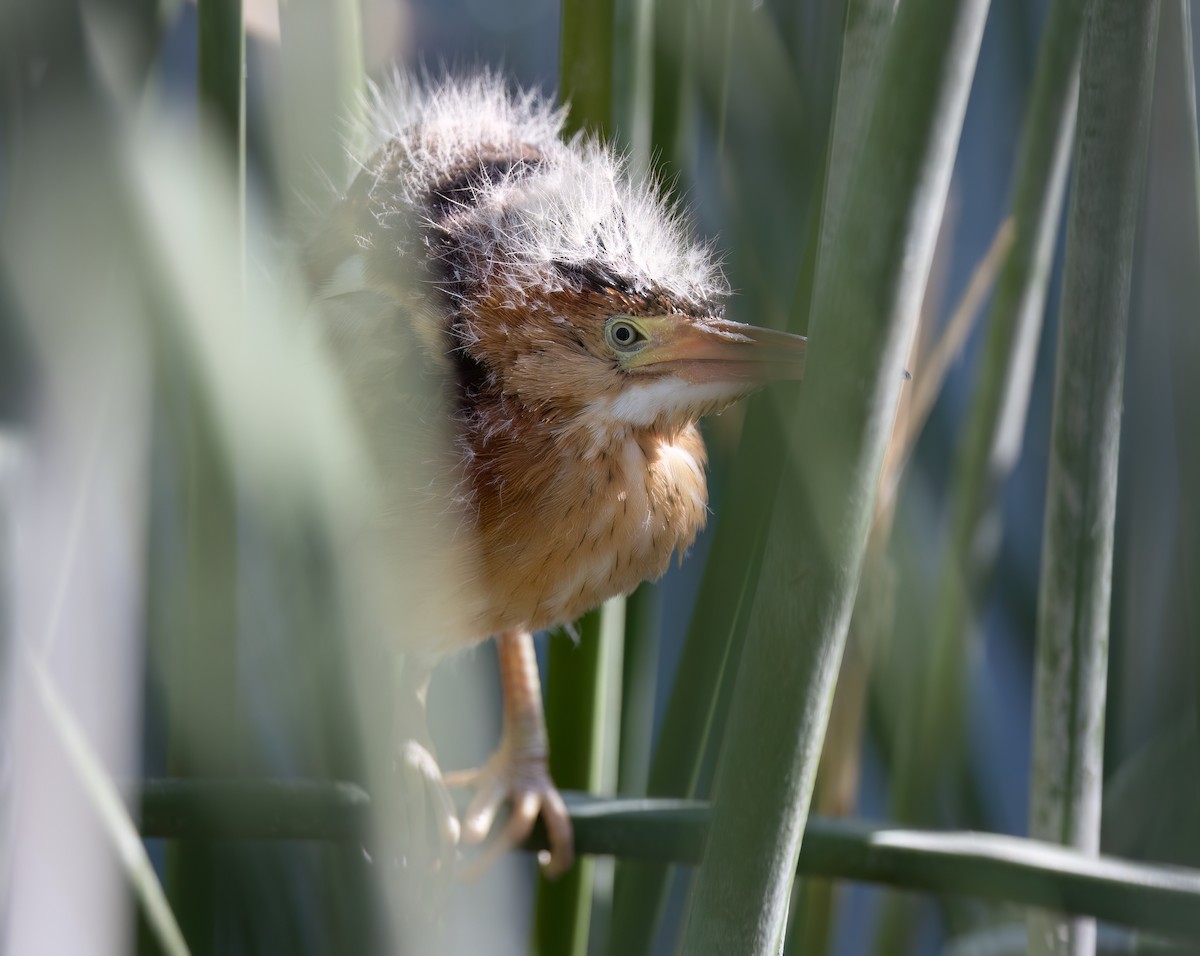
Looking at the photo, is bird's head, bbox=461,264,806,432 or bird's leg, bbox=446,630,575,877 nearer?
bird's head, bbox=461,264,806,432

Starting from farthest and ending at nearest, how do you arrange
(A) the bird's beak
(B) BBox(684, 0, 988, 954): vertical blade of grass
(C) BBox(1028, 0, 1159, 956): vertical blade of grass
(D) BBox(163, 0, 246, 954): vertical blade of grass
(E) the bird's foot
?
(E) the bird's foot → (A) the bird's beak → (D) BBox(163, 0, 246, 954): vertical blade of grass → (C) BBox(1028, 0, 1159, 956): vertical blade of grass → (B) BBox(684, 0, 988, 954): vertical blade of grass

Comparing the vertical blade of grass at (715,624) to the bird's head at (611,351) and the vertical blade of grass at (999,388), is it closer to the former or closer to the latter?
the bird's head at (611,351)

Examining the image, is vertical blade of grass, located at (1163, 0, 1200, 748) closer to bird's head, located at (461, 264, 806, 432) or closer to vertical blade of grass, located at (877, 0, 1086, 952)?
vertical blade of grass, located at (877, 0, 1086, 952)

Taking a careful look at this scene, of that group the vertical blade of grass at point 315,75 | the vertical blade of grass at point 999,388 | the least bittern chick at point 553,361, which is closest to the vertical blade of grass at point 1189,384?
the vertical blade of grass at point 999,388

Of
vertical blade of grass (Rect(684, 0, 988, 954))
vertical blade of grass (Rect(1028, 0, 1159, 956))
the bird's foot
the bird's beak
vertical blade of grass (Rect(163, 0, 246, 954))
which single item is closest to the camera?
vertical blade of grass (Rect(684, 0, 988, 954))

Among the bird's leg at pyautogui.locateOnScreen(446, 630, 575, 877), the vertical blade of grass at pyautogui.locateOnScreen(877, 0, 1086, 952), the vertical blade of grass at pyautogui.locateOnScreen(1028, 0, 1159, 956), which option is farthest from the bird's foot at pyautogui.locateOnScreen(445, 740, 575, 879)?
the vertical blade of grass at pyautogui.locateOnScreen(1028, 0, 1159, 956)

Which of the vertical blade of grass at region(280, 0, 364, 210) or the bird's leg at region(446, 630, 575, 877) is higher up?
the vertical blade of grass at region(280, 0, 364, 210)

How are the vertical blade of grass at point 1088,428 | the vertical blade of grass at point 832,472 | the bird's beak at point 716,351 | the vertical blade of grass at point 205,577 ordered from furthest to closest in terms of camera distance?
the bird's beak at point 716,351 < the vertical blade of grass at point 205,577 < the vertical blade of grass at point 1088,428 < the vertical blade of grass at point 832,472
